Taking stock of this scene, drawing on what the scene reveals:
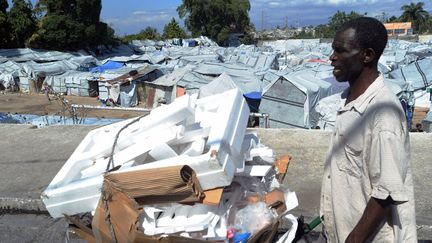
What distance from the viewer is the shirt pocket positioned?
1.62 meters

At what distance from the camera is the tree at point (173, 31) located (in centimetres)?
6825

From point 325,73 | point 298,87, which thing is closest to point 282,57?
point 325,73

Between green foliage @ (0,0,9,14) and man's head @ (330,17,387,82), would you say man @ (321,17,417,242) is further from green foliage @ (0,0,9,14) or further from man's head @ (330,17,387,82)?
green foliage @ (0,0,9,14)

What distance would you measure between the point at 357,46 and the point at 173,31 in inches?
2708

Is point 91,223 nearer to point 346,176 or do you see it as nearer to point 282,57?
point 346,176

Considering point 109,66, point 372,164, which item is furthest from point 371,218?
point 109,66

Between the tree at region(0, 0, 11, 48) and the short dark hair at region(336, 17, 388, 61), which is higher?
the tree at region(0, 0, 11, 48)

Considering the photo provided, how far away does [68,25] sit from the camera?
1678 inches

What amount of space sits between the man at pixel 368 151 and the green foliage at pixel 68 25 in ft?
144

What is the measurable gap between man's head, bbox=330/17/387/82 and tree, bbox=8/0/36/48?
1696 inches

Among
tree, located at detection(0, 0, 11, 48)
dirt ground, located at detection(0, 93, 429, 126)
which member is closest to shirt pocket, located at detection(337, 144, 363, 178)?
dirt ground, located at detection(0, 93, 429, 126)

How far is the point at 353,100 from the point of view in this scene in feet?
5.53

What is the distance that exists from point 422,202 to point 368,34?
7.59 feet

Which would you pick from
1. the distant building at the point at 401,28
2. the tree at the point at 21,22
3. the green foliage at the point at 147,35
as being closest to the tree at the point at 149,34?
the green foliage at the point at 147,35
